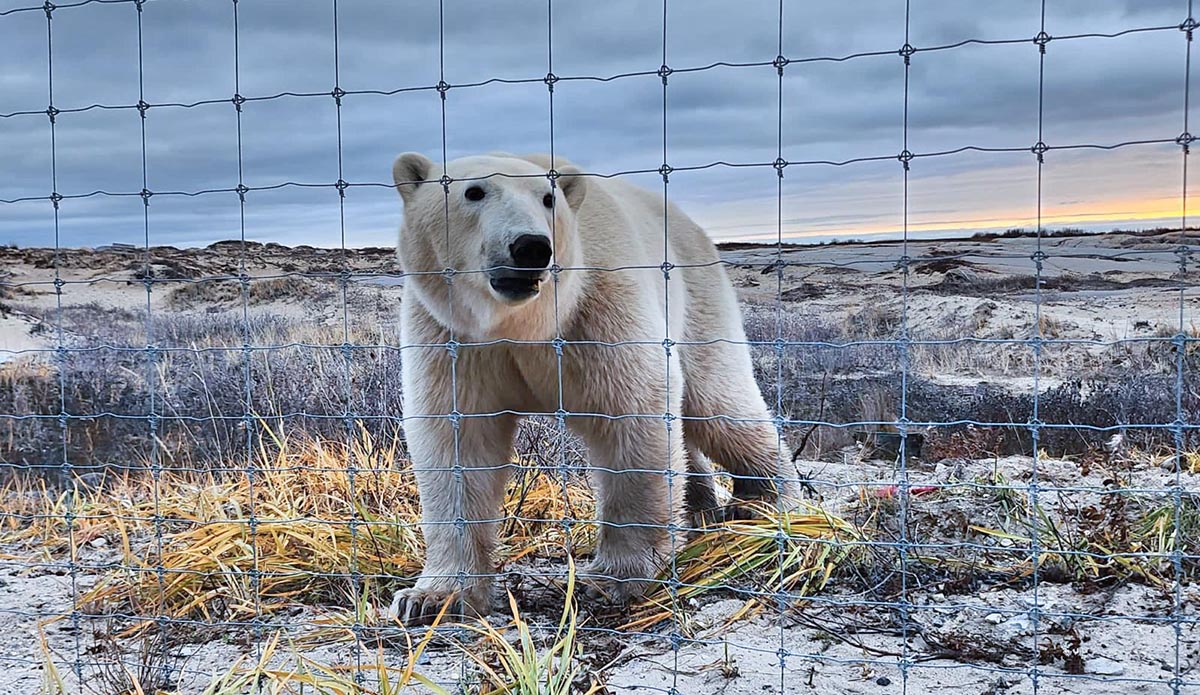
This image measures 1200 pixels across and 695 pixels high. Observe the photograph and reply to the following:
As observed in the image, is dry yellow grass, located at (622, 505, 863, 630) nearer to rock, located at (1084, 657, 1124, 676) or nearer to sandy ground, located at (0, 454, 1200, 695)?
sandy ground, located at (0, 454, 1200, 695)

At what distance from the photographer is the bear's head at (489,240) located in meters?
3.46

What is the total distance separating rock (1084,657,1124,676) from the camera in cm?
320

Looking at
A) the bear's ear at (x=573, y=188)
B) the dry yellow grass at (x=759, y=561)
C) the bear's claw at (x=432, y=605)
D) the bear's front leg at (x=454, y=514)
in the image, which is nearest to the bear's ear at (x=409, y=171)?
the bear's ear at (x=573, y=188)

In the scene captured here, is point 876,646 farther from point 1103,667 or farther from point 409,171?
point 409,171

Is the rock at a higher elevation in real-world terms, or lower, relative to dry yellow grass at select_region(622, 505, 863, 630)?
lower

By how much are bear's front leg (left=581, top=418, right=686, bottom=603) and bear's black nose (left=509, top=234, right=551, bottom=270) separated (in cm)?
77

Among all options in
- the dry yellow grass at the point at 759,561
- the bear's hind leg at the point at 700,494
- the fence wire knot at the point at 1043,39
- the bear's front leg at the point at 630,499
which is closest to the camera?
the fence wire knot at the point at 1043,39

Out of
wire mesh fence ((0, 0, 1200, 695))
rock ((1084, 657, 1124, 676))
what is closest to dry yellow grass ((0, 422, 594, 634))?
wire mesh fence ((0, 0, 1200, 695))

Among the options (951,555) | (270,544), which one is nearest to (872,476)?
(951,555)

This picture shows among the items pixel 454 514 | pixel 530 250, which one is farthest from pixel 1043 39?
pixel 454 514

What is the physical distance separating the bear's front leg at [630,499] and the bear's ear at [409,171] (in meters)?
1.06

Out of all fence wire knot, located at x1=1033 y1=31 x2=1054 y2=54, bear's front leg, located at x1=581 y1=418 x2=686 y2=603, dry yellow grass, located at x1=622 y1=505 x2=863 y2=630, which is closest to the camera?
fence wire knot, located at x1=1033 y1=31 x2=1054 y2=54

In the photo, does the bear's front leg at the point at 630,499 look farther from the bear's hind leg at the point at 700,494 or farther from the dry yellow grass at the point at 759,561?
the bear's hind leg at the point at 700,494

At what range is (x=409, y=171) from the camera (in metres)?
3.90
